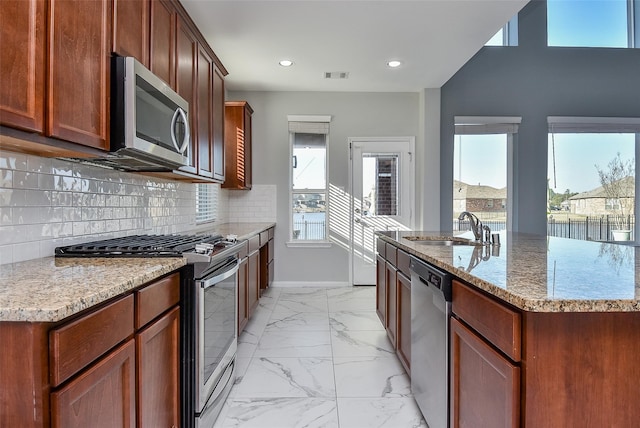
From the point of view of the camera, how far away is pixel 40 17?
1.17 metres

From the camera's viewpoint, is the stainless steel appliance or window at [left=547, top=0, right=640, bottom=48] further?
window at [left=547, top=0, right=640, bottom=48]

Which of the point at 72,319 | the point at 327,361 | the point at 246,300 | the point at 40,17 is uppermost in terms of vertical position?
the point at 40,17

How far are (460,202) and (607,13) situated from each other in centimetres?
343

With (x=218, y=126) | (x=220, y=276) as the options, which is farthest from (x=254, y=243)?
(x=220, y=276)

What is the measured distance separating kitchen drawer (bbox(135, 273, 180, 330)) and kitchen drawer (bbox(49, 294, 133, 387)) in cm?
6

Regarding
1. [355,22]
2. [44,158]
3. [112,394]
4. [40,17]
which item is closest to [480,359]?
[112,394]

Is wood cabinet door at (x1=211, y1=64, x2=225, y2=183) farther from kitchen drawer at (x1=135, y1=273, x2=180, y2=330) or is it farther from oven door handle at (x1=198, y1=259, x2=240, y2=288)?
kitchen drawer at (x1=135, y1=273, x2=180, y2=330)

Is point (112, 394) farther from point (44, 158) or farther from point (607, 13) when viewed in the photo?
point (607, 13)

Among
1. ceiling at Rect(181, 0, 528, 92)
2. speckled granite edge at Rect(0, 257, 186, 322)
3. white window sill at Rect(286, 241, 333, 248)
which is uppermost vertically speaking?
ceiling at Rect(181, 0, 528, 92)

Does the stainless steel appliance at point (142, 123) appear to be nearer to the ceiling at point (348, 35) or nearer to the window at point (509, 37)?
the ceiling at point (348, 35)

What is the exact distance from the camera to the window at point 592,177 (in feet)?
16.1

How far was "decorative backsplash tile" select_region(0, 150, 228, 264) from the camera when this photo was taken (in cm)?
145

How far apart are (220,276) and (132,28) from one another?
1.28 m

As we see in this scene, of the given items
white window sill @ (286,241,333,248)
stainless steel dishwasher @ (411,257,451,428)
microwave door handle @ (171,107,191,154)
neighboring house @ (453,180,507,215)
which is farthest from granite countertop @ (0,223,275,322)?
neighboring house @ (453,180,507,215)
